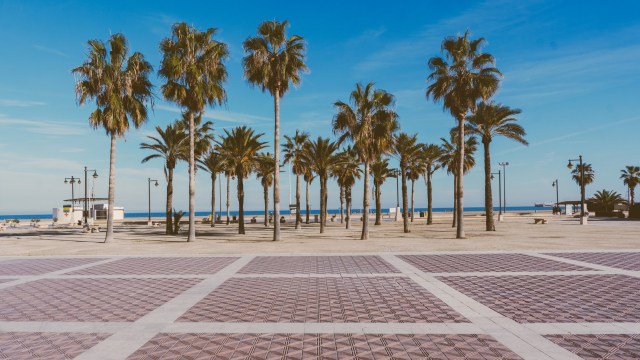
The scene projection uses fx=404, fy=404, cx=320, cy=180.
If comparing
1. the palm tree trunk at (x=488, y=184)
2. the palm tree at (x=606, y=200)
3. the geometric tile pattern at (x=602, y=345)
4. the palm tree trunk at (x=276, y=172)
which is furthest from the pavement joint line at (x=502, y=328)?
the palm tree at (x=606, y=200)

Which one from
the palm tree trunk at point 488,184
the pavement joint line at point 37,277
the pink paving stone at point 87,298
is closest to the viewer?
the pink paving stone at point 87,298

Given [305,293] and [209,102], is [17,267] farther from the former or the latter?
[209,102]

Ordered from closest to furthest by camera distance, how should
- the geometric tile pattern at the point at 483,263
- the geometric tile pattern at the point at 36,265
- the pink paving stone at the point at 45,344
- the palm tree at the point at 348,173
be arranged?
the pink paving stone at the point at 45,344, the geometric tile pattern at the point at 483,263, the geometric tile pattern at the point at 36,265, the palm tree at the point at 348,173

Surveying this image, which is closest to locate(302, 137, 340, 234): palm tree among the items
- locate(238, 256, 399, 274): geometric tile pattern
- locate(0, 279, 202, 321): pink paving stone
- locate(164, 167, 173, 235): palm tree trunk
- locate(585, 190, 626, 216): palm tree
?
locate(164, 167, 173, 235): palm tree trunk

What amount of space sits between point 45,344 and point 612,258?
16892mm

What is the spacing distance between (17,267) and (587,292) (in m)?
17.2

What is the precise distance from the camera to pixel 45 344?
5.79 m

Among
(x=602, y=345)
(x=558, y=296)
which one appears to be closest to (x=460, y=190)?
(x=558, y=296)

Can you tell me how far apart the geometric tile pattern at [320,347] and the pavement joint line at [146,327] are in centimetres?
21

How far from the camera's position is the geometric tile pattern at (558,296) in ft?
22.9

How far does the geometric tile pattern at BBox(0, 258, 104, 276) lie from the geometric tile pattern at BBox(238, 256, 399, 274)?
21.2 feet

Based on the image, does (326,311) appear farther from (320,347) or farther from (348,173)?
(348,173)

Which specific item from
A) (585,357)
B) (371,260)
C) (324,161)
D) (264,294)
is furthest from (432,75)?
(585,357)

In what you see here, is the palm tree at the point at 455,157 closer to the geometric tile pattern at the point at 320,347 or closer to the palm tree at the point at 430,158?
the palm tree at the point at 430,158
